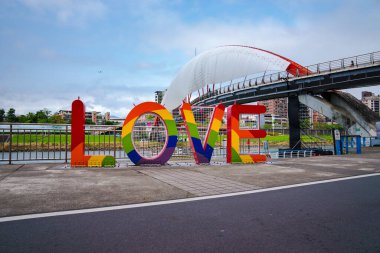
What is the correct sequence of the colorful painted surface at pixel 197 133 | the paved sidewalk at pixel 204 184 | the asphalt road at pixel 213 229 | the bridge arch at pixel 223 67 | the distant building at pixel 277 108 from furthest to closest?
the distant building at pixel 277 108, the bridge arch at pixel 223 67, the colorful painted surface at pixel 197 133, the paved sidewalk at pixel 204 184, the asphalt road at pixel 213 229

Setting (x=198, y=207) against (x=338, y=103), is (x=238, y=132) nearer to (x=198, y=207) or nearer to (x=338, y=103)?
(x=198, y=207)

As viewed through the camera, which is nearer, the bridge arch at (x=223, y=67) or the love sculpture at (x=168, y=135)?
the love sculpture at (x=168, y=135)

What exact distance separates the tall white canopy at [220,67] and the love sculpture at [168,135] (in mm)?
37632

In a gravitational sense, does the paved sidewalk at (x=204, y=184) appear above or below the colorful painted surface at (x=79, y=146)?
below

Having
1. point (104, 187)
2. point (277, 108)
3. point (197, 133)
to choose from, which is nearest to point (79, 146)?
point (104, 187)

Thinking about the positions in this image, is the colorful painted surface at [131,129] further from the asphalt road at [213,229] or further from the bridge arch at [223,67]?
the bridge arch at [223,67]

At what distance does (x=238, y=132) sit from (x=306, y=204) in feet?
25.2

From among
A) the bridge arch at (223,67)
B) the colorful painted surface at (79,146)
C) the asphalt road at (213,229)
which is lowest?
the asphalt road at (213,229)

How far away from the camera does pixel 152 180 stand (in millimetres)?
7840

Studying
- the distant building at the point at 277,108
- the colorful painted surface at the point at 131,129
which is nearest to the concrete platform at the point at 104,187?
the colorful painted surface at the point at 131,129

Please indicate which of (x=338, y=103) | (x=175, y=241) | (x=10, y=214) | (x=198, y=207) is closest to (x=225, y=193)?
(x=198, y=207)

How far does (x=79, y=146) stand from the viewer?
1065 cm

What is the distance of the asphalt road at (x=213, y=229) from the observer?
10.5 feet

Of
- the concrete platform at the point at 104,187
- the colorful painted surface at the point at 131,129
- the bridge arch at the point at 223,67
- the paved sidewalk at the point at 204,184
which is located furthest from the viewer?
the bridge arch at the point at 223,67
